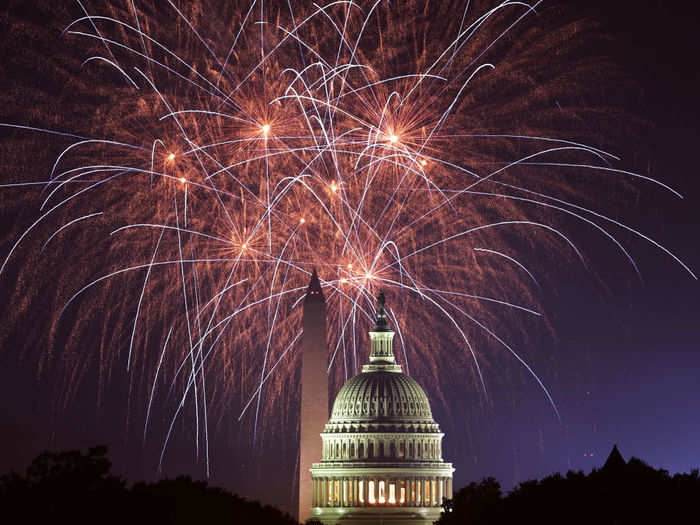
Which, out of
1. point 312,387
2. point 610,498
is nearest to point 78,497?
point 610,498

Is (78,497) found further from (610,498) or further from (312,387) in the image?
(312,387)

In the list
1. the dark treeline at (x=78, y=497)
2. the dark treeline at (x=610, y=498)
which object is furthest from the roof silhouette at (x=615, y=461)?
the dark treeline at (x=78, y=497)

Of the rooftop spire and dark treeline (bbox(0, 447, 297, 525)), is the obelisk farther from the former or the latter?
dark treeline (bbox(0, 447, 297, 525))

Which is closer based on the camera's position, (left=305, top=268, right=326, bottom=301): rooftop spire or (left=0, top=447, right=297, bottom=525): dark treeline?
(left=0, top=447, right=297, bottom=525): dark treeline

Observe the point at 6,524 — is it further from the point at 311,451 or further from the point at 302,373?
the point at 311,451

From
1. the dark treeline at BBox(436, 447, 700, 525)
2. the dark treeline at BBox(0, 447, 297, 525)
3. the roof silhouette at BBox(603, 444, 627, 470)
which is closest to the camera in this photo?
the dark treeline at BBox(0, 447, 297, 525)

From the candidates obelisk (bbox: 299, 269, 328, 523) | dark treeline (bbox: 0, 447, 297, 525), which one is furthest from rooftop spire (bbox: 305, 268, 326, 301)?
dark treeline (bbox: 0, 447, 297, 525)

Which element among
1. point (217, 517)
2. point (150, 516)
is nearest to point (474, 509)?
point (217, 517)
